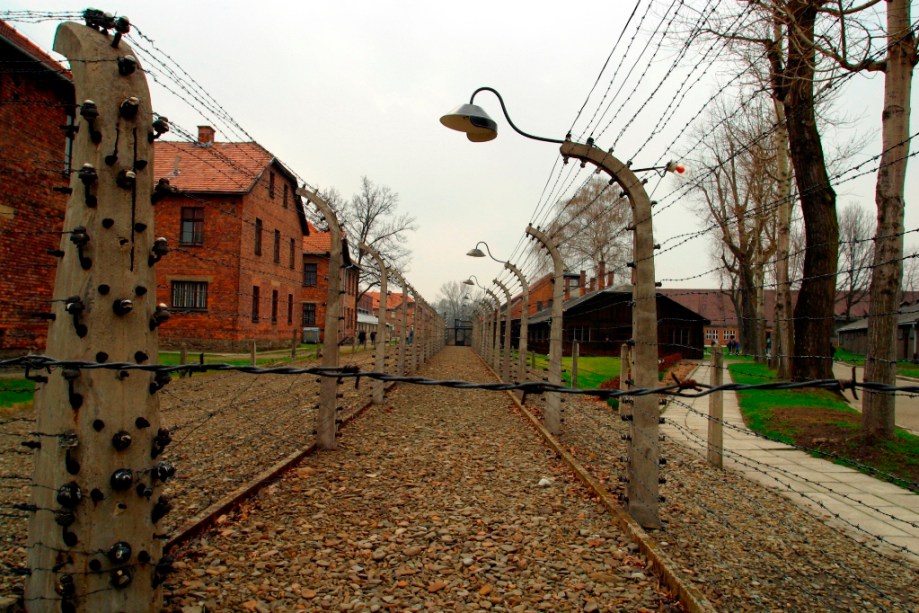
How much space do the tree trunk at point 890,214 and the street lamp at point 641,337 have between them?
184 inches

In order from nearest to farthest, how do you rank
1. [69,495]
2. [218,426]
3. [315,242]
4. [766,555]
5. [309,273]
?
[69,495]
[766,555]
[218,426]
[309,273]
[315,242]

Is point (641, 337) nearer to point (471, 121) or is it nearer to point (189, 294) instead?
point (471, 121)

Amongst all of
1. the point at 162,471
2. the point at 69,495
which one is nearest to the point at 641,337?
the point at 162,471

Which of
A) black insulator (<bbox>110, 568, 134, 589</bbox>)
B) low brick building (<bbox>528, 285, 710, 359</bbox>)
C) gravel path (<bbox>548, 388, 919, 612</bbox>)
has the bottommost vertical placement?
gravel path (<bbox>548, 388, 919, 612</bbox>)

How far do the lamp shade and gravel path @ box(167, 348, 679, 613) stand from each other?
3.49m

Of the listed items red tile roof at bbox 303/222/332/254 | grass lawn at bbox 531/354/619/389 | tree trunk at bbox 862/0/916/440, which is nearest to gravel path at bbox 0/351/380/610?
grass lawn at bbox 531/354/619/389

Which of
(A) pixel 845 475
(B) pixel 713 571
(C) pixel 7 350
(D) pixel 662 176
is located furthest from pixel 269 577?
(C) pixel 7 350

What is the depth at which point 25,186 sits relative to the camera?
1327 cm

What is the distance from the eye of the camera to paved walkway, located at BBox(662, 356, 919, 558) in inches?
177

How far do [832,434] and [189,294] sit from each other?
24.2 metres

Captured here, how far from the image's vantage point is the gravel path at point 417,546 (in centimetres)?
328

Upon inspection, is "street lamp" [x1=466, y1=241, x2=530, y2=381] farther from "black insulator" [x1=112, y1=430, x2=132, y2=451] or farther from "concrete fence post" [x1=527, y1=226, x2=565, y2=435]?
"black insulator" [x1=112, y1=430, x2=132, y2=451]

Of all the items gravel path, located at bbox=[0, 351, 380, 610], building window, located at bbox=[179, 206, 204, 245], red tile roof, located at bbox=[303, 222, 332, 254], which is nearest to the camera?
gravel path, located at bbox=[0, 351, 380, 610]

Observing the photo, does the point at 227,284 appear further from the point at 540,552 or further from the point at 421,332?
the point at 540,552
